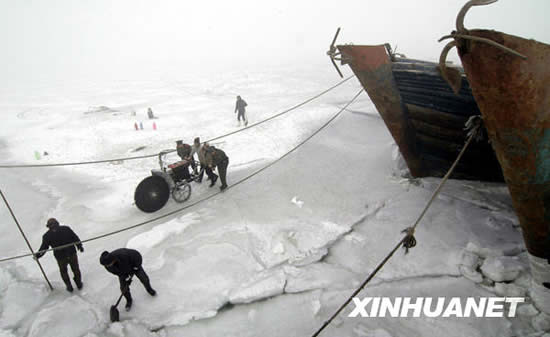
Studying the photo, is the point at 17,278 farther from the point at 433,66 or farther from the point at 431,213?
the point at 433,66

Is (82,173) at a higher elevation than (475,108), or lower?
lower

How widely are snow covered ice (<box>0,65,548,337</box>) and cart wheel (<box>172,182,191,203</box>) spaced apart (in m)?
0.28

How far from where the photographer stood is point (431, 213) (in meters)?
5.13

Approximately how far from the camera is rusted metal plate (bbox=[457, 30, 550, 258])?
8.55 ft

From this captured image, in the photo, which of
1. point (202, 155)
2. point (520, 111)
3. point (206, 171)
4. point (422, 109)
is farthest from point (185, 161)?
point (520, 111)

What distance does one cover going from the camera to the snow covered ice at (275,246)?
11.6 ft

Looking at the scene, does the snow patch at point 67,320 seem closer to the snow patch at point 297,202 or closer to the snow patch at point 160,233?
the snow patch at point 160,233

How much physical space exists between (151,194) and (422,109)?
18.5 feet

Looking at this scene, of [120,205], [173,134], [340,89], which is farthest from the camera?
[340,89]

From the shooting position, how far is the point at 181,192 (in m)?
6.30

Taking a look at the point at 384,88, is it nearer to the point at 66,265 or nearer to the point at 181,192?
the point at 181,192

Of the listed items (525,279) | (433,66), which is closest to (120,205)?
(433,66)

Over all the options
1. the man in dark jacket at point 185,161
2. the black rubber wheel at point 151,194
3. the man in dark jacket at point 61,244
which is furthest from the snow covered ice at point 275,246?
the man in dark jacket at point 185,161

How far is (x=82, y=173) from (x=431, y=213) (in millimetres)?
9402
